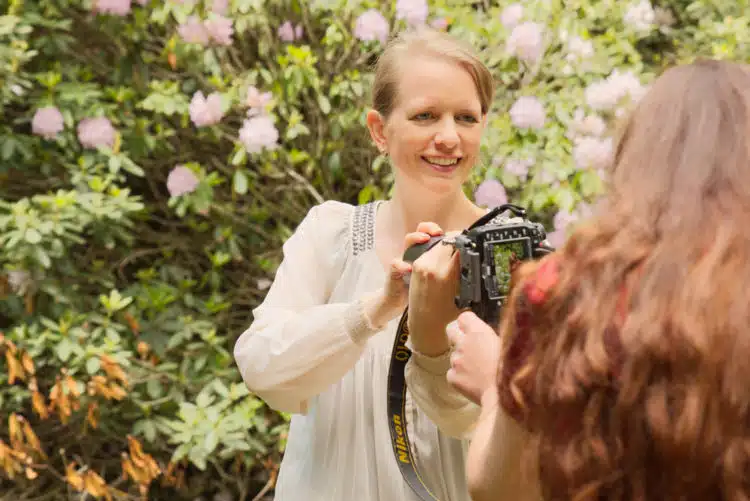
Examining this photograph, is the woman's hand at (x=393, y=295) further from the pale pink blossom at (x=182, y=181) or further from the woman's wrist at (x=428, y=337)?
the pale pink blossom at (x=182, y=181)

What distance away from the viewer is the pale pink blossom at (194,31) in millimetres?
3643

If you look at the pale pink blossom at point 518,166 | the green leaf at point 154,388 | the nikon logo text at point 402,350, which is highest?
the pale pink blossom at point 518,166

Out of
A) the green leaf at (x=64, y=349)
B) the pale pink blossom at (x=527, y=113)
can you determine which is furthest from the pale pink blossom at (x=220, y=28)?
the green leaf at (x=64, y=349)

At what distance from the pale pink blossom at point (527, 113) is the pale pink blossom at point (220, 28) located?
3.07ft

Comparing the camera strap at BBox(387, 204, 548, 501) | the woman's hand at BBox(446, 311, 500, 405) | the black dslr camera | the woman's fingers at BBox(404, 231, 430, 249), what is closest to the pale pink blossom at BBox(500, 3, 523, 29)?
the camera strap at BBox(387, 204, 548, 501)

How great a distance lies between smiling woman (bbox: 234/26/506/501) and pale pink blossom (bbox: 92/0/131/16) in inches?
73.4

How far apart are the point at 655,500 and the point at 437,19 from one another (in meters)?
2.73

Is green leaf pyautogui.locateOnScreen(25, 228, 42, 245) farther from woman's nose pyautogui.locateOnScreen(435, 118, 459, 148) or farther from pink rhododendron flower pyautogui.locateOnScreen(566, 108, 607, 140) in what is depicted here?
woman's nose pyautogui.locateOnScreen(435, 118, 459, 148)

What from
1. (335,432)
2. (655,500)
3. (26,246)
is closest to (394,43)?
(335,432)

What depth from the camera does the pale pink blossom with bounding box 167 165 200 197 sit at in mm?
Result: 3646

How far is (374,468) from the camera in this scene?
1.84 m

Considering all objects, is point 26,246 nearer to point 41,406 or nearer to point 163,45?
point 41,406

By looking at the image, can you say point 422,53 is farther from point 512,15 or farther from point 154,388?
point 154,388

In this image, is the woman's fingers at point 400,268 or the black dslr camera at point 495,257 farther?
the woman's fingers at point 400,268
